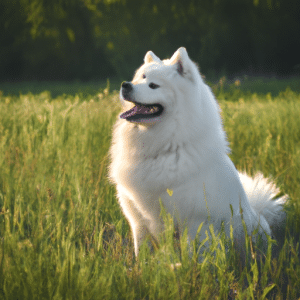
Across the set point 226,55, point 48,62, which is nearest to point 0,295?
point 226,55

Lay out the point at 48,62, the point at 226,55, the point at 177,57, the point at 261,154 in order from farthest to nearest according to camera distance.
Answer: the point at 48,62 < the point at 226,55 < the point at 261,154 < the point at 177,57

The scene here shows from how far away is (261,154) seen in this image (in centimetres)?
396

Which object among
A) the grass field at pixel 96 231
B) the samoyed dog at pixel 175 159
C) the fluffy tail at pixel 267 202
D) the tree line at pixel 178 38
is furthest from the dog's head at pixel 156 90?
the tree line at pixel 178 38

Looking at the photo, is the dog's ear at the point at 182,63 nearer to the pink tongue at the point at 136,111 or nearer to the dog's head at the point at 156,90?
the dog's head at the point at 156,90

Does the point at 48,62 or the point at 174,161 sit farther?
the point at 48,62

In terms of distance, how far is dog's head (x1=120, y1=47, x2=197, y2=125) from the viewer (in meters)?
2.33

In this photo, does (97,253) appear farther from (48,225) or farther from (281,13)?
(281,13)

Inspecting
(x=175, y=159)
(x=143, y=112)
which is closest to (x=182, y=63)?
(x=143, y=112)

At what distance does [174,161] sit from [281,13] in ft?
60.1

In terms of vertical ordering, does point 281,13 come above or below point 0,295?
above

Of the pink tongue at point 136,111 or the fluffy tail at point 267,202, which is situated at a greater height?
the pink tongue at point 136,111

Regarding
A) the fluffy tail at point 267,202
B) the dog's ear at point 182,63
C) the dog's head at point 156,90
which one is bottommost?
the fluffy tail at point 267,202

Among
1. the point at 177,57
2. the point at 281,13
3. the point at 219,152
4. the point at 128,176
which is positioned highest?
the point at 281,13

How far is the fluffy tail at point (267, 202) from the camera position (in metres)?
2.76
